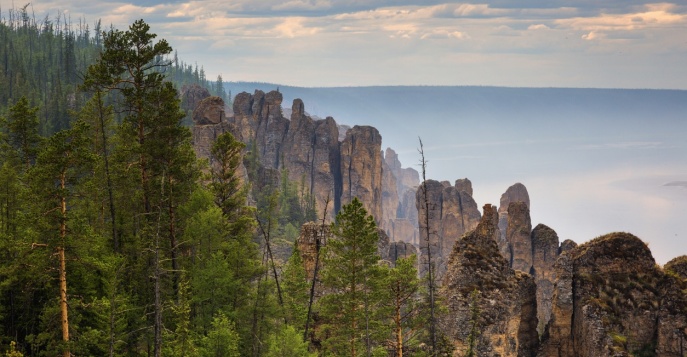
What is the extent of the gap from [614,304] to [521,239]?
2857 inches

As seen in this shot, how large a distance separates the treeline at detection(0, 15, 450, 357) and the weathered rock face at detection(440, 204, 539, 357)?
3.04 metres

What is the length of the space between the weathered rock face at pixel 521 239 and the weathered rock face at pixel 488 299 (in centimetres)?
6689

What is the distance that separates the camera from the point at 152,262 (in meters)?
41.5

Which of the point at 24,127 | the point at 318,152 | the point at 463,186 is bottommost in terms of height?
the point at 463,186

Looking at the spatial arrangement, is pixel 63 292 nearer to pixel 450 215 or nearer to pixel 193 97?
pixel 450 215

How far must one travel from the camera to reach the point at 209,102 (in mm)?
125812

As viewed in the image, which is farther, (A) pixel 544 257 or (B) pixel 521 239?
(B) pixel 521 239

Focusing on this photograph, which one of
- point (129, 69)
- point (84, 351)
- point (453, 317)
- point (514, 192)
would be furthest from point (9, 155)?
point (514, 192)

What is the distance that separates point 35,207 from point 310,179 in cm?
13408

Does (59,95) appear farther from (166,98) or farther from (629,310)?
(629,310)

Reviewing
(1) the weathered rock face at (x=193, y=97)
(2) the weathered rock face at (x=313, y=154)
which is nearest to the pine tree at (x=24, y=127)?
(2) the weathered rock face at (x=313, y=154)

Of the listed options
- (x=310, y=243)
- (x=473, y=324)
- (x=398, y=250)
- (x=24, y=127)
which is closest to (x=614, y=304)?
(x=473, y=324)

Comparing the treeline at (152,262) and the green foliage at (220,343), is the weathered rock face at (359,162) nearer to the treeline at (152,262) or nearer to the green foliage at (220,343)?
the treeline at (152,262)

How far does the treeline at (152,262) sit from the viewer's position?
35000 mm
